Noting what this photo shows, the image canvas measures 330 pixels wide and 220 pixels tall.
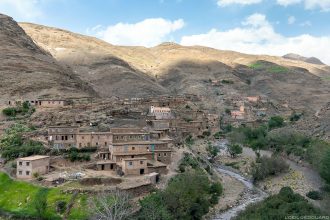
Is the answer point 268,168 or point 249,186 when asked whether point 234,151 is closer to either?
point 268,168

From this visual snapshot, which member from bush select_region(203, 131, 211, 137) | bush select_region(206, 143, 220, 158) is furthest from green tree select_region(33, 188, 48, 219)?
bush select_region(203, 131, 211, 137)

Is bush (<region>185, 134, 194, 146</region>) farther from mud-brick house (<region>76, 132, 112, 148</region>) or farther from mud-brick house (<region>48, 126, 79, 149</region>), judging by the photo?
mud-brick house (<region>48, 126, 79, 149</region>)

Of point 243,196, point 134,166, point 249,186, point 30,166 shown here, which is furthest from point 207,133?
point 30,166

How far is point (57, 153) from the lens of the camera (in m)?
49.0

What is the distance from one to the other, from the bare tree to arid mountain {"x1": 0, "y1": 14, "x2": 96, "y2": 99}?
42760mm

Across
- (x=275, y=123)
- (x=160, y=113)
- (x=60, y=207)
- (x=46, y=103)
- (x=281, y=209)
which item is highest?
(x=46, y=103)

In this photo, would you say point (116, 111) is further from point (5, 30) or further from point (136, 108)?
point (5, 30)

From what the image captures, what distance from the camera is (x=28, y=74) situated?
286 ft

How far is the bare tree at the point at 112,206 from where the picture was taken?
35.3m

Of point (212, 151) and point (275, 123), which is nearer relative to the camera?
point (212, 151)

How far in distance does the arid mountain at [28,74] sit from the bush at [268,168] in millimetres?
37213

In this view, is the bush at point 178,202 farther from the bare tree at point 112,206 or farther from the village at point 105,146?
the village at point 105,146

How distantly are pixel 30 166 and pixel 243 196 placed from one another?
2370 cm

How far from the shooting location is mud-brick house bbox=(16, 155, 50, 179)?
1716 inches
